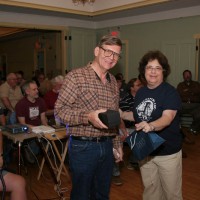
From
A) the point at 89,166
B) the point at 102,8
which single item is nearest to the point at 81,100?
the point at 89,166

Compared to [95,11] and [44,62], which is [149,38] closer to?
[95,11]

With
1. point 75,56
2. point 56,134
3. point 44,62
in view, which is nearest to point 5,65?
point 44,62

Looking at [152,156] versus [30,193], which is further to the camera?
[30,193]

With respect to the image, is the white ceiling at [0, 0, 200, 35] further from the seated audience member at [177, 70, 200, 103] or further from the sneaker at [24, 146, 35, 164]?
the sneaker at [24, 146, 35, 164]

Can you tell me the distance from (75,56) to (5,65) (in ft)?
25.4

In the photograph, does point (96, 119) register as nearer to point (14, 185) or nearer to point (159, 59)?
point (159, 59)

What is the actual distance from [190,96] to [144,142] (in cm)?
471

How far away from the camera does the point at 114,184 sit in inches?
129

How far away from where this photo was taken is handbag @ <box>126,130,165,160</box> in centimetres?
174

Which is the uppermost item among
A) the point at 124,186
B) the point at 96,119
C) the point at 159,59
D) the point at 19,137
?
the point at 159,59

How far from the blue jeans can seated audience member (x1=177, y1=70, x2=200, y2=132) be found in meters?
4.38

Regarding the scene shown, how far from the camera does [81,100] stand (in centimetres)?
169

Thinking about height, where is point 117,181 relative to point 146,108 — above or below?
below

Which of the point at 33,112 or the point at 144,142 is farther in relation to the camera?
the point at 33,112
